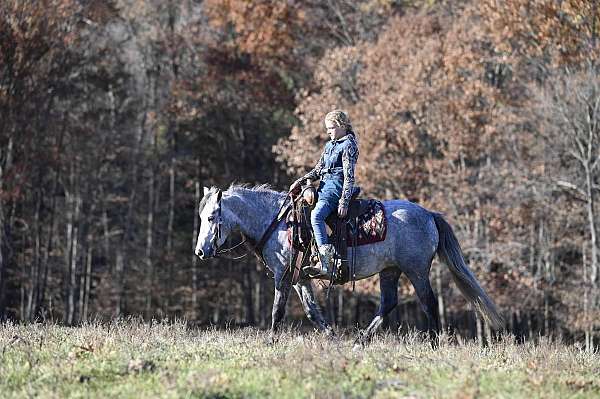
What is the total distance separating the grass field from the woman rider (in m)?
1.17

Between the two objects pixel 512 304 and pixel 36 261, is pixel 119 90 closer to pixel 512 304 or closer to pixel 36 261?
pixel 36 261

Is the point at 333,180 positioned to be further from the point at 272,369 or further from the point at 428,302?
the point at 272,369

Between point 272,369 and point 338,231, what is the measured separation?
335cm

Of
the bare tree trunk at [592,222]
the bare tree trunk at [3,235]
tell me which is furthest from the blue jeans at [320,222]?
the bare tree trunk at [3,235]

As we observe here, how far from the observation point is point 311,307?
1073cm

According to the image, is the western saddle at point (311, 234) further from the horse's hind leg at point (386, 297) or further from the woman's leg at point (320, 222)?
the horse's hind leg at point (386, 297)

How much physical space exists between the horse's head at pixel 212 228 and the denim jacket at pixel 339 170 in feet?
3.93

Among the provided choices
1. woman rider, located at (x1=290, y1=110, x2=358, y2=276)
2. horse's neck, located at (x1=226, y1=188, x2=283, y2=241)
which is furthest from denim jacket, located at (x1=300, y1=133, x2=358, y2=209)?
horse's neck, located at (x1=226, y1=188, x2=283, y2=241)

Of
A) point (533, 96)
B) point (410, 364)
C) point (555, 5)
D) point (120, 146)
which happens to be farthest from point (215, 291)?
point (410, 364)

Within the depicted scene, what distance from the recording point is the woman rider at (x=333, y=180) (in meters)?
10.3

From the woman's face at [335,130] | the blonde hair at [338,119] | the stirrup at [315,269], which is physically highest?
the blonde hair at [338,119]

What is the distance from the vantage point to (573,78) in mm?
23078

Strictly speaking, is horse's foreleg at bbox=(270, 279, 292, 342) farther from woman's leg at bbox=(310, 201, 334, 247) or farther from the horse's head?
the horse's head

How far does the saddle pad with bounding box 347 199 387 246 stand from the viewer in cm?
1078
